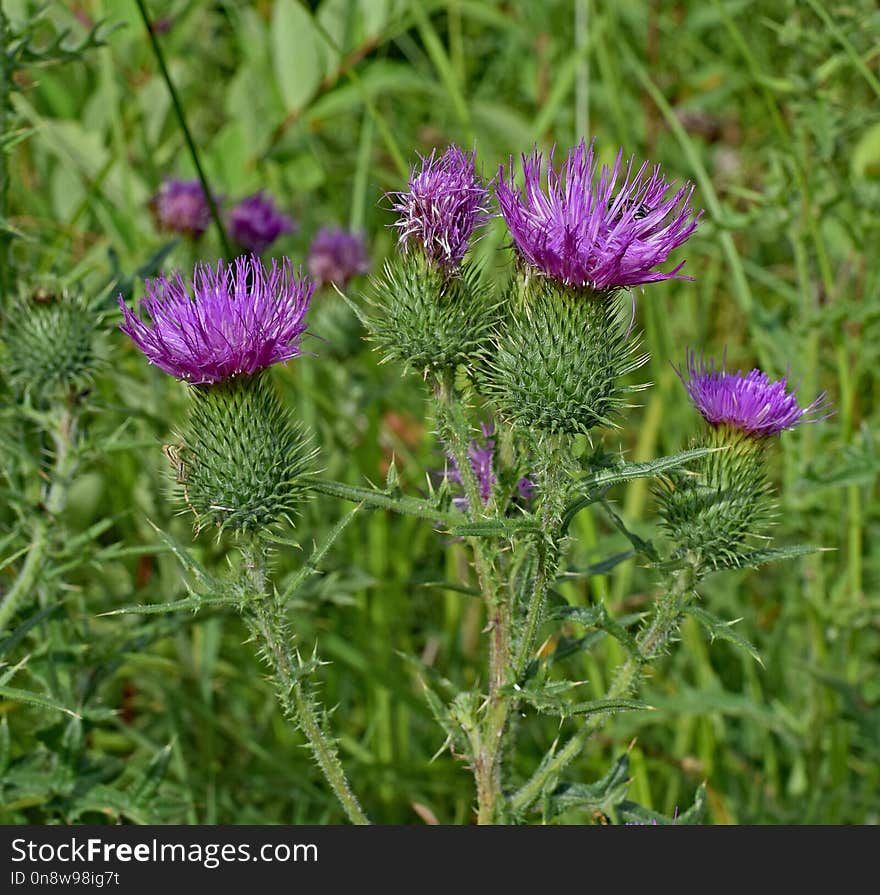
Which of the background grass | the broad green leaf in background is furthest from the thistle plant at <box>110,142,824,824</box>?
the broad green leaf in background

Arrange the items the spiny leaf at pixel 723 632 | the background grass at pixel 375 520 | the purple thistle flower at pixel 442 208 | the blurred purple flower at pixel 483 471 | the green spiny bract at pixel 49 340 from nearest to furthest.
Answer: the spiny leaf at pixel 723 632 < the purple thistle flower at pixel 442 208 < the blurred purple flower at pixel 483 471 < the green spiny bract at pixel 49 340 < the background grass at pixel 375 520

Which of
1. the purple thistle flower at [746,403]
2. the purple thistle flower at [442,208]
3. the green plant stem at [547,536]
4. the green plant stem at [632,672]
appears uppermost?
the purple thistle flower at [442,208]

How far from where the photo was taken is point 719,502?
209 cm

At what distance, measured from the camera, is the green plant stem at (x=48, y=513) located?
2.34 metres

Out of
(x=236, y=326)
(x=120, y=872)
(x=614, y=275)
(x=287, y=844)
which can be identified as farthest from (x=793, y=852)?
(x=236, y=326)

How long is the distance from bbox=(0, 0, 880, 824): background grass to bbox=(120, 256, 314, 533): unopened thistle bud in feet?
1.81

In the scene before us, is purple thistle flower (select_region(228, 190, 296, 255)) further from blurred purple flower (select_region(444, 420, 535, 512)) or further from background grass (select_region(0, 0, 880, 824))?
blurred purple flower (select_region(444, 420, 535, 512))

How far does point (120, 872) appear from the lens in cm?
204

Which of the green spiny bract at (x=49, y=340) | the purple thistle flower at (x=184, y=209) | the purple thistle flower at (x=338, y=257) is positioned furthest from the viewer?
the purple thistle flower at (x=338, y=257)

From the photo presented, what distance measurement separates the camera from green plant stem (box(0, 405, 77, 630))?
234 cm

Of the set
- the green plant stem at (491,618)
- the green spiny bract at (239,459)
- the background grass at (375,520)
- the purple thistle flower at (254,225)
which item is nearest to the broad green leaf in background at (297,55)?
the background grass at (375,520)

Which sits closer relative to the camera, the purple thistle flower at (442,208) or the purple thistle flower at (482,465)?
the purple thistle flower at (442,208)

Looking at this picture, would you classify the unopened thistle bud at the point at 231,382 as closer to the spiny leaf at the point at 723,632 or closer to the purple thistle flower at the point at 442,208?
the purple thistle flower at the point at 442,208

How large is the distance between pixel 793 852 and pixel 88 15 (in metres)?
3.87
